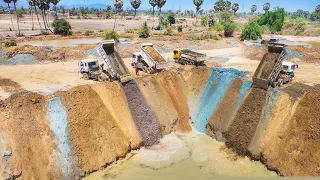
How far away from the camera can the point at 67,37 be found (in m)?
68.2

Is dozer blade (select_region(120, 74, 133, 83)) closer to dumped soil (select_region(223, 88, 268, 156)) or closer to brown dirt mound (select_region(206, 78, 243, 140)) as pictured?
brown dirt mound (select_region(206, 78, 243, 140))

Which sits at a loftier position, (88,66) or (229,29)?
(229,29)

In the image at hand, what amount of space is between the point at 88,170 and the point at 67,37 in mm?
54487

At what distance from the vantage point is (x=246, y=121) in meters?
24.4

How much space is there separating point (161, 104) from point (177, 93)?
2757 mm

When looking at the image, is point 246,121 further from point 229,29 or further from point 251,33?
point 229,29

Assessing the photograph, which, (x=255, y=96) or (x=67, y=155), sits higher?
(x=255, y=96)

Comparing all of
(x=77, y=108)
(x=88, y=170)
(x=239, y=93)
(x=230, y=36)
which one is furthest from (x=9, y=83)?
(x=230, y=36)

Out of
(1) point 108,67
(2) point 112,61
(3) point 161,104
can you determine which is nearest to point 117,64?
(2) point 112,61

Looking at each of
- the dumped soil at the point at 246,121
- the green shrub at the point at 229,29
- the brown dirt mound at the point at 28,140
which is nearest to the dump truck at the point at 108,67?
the brown dirt mound at the point at 28,140

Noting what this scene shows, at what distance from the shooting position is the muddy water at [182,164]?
2111cm

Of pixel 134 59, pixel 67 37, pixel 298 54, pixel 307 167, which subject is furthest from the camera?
pixel 67 37

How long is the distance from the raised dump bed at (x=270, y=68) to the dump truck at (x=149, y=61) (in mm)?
10740

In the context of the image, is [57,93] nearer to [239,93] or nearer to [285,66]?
[239,93]
